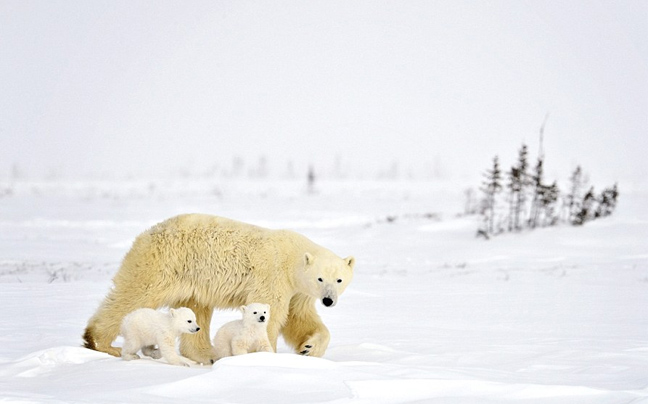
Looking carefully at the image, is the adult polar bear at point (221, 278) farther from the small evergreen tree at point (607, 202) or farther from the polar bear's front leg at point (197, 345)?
the small evergreen tree at point (607, 202)

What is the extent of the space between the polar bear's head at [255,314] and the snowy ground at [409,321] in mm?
630

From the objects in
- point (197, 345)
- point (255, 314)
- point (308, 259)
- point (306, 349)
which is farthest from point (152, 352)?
point (308, 259)

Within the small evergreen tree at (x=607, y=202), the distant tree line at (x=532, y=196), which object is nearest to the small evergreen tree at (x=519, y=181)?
the distant tree line at (x=532, y=196)

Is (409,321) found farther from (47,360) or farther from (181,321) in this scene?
(47,360)

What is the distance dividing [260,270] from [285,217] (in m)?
23.3

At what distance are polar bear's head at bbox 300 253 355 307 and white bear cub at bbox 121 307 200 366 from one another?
1.03 m

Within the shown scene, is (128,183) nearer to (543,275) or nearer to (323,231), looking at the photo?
(323,231)

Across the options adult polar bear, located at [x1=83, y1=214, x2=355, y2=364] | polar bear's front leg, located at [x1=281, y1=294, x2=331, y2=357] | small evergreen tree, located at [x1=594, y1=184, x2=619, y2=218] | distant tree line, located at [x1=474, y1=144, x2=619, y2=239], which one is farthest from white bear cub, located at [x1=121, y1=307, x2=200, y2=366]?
small evergreen tree, located at [x1=594, y1=184, x2=619, y2=218]

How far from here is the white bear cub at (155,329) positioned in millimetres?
5461

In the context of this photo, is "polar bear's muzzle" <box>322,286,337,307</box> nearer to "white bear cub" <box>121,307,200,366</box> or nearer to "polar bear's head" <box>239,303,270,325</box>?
"polar bear's head" <box>239,303,270,325</box>

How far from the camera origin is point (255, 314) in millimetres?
5613

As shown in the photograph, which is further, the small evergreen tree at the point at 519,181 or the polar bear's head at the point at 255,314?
the small evergreen tree at the point at 519,181

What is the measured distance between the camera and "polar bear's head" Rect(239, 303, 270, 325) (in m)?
5.60

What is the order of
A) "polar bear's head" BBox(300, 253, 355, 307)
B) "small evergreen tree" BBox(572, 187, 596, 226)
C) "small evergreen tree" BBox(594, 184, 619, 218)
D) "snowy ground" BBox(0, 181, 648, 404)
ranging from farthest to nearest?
"small evergreen tree" BBox(594, 184, 619, 218) < "small evergreen tree" BBox(572, 187, 596, 226) < "polar bear's head" BBox(300, 253, 355, 307) < "snowy ground" BBox(0, 181, 648, 404)
